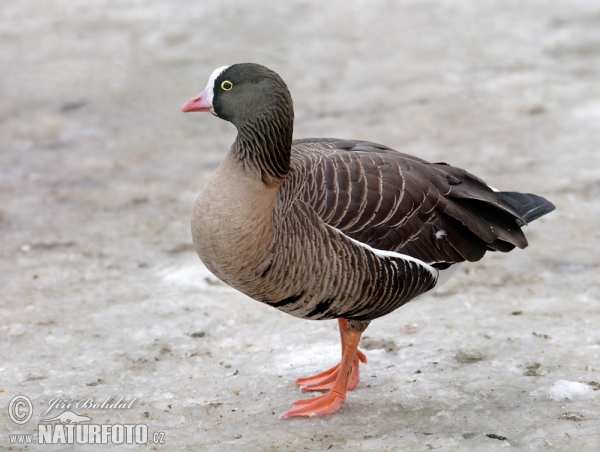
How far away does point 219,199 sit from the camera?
14.8ft

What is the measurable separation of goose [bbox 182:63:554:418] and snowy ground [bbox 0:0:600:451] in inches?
27.4

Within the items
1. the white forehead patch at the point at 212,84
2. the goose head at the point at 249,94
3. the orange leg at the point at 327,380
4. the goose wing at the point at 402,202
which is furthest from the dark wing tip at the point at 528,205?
the white forehead patch at the point at 212,84

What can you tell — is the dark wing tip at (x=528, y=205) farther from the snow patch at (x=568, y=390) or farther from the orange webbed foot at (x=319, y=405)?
the orange webbed foot at (x=319, y=405)

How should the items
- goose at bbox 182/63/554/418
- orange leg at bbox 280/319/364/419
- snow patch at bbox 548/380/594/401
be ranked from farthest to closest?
orange leg at bbox 280/319/364/419, snow patch at bbox 548/380/594/401, goose at bbox 182/63/554/418

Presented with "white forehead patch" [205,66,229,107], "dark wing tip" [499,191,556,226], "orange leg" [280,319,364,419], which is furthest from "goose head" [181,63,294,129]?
"dark wing tip" [499,191,556,226]

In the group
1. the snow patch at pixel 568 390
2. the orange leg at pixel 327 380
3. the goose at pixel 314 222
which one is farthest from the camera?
the orange leg at pixel 327 380

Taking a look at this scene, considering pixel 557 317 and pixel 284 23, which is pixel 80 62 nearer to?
pixel 284 23

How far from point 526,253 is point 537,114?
312cm

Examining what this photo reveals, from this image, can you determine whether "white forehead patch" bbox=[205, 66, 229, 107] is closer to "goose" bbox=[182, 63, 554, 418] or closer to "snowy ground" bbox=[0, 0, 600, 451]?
"goose" bbox=[182, 63, 554, 418]

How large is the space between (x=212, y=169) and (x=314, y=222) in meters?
4.33

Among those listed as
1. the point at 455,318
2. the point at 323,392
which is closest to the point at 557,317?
the point at 455,318

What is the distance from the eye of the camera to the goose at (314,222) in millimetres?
4484

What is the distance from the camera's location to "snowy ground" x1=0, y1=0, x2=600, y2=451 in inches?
190

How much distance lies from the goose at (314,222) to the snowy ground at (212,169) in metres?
0.70
